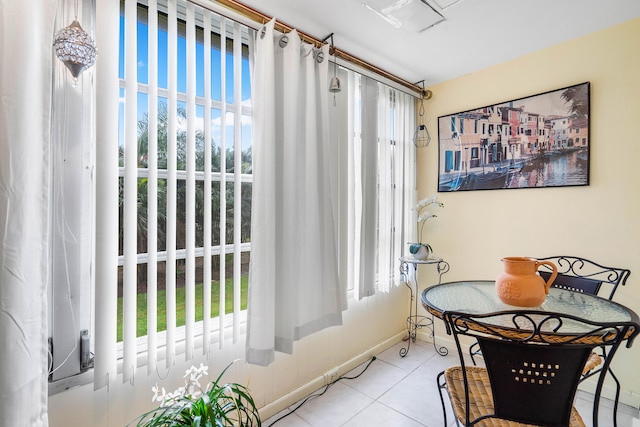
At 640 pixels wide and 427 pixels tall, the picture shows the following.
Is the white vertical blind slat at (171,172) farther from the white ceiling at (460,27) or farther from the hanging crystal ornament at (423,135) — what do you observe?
the hanging crystal ornament at (423,135)

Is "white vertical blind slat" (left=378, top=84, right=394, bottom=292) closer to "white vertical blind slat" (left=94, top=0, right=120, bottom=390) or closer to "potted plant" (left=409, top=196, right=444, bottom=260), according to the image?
"potted plant" (left=409, top=196, right=444, bottom=260)

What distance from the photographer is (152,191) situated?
1.37m

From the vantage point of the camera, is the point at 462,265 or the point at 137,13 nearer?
the point at 137,13

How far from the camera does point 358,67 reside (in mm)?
2262

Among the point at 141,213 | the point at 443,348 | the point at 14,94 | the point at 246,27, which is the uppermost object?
the point at 246,27

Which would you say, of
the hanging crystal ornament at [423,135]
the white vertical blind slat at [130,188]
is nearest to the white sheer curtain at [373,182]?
the hanging crystal ornament at [423,135]

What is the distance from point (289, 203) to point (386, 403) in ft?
4.77

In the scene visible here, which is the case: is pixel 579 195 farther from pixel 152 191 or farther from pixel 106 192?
pixel 106 192

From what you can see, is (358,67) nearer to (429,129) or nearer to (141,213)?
(429,129)

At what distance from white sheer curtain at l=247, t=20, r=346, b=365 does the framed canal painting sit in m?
1.33

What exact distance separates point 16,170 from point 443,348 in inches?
120

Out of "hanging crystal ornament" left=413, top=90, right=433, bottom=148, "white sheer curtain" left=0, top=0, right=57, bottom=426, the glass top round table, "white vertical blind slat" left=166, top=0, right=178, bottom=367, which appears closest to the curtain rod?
"hanging crystal ornament" left=413, top=90, right=433, bottom=148

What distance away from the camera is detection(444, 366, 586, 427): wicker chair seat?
1186 millimetres

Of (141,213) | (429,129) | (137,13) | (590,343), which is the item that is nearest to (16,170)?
(141,213)
